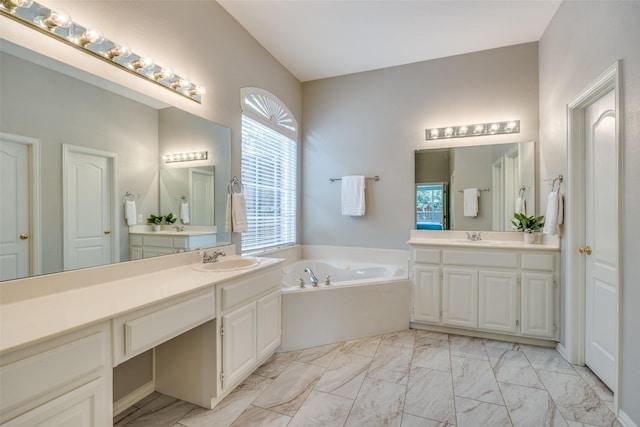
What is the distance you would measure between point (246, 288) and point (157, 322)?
668 millimetres

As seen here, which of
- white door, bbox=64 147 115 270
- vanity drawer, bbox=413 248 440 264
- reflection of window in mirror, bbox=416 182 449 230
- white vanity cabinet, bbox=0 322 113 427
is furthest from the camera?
reflection of window in mirror, bbox=416 182 449 230

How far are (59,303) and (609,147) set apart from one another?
3.25 m

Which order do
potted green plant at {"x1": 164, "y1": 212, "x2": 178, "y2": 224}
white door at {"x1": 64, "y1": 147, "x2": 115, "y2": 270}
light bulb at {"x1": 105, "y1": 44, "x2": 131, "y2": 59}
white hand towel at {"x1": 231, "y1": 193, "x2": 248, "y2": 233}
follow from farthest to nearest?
white hand towel at {"x1": 231, "y1": 193, "x2": 248, "y2": 233} → potted green plant at {"x1": 164, "y1": 212, "x2": 178, "y2": 224} → light bulb at {"x1": 105, "y1": 44, "x2": 131, "y2": 59} → white door at {"x1": 64, "y1": 147, "x2": 115, "y2": 270}

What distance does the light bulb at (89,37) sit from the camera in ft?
4.98

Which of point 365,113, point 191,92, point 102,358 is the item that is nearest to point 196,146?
point 191,92

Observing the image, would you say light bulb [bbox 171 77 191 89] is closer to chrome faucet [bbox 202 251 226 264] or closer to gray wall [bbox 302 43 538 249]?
chrome faucet [bbox 202 251 226 264]

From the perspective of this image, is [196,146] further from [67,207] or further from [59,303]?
[59,303]

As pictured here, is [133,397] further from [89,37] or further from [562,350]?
[562,350]

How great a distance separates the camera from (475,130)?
3207 mm

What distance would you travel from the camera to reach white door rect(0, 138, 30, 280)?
1.22 m

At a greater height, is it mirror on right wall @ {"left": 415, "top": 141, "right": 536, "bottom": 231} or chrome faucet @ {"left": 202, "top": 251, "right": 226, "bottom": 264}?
mirror on right wall @ {"left": 415, "top": 141, "right": 536, "bottom": 231}

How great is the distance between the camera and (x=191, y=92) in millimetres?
2195

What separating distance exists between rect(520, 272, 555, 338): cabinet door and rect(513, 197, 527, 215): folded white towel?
0.75 metres

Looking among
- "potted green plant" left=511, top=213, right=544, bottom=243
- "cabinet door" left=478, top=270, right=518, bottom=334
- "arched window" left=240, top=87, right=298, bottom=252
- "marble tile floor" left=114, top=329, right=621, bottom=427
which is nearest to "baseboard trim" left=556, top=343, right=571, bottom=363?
"marble tile floor" left=114, top=329, right=621, bottom=427
